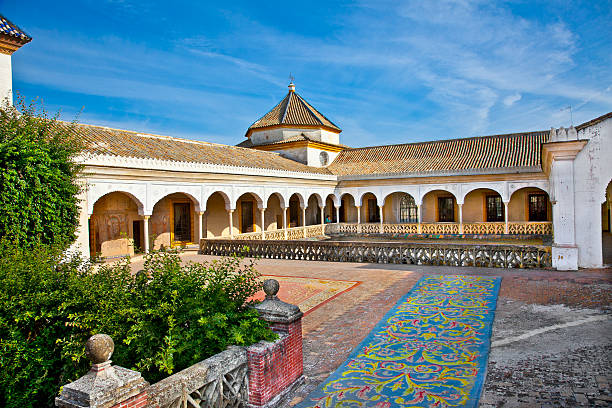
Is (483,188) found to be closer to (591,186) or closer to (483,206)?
(483,206)

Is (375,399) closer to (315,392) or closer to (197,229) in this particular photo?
(315,392)

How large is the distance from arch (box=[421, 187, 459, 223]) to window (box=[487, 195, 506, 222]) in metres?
1.92

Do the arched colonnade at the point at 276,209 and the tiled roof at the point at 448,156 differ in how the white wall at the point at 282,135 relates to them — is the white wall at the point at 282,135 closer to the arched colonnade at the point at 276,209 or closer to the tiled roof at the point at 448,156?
the tiled roof at the point at 448,156

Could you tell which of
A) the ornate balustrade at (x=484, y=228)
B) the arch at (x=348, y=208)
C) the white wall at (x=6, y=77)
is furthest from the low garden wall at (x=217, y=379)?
the arch at (x=348, y=208)

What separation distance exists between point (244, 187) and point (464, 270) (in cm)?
1177

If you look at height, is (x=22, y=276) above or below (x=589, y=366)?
above

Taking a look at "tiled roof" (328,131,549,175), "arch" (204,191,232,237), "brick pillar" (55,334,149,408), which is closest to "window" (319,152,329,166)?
"tiled roof" (328,131,549,175)

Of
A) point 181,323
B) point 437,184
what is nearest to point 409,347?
point 181,323

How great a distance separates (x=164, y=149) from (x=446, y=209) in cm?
1744

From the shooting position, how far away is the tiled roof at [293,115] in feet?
104

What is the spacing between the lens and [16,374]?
13.6 ft

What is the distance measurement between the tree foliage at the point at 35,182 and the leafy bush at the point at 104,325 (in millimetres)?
6338

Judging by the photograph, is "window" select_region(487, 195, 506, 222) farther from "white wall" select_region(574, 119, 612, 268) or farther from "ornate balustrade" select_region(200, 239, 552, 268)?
"white wall" select_region(574, 119, 612, 268)

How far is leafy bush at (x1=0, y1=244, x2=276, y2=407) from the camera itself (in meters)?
4.03
